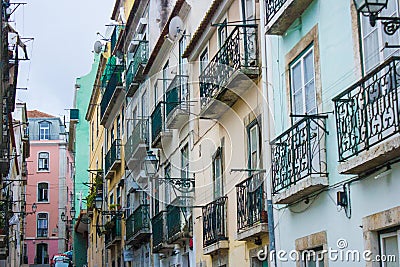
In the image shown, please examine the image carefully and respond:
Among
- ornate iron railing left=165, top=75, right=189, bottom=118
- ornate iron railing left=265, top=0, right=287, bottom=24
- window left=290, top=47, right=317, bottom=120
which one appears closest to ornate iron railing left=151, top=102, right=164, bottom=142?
ornate iron railing left=165, top=75, right=189, bottom=118

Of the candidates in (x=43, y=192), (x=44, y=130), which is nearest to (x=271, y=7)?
(x=43, y=192)

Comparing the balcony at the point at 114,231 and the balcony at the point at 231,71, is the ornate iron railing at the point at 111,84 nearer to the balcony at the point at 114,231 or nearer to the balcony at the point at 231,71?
the balcony at the point at 114,231

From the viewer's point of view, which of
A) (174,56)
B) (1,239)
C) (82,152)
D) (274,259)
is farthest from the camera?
(82,152)

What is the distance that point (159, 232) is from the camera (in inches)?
927

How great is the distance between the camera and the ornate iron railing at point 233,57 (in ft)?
50.2

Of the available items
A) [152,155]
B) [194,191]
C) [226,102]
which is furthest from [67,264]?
[226,102]

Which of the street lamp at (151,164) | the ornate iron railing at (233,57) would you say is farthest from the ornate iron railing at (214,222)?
the street lamp at (151,164)

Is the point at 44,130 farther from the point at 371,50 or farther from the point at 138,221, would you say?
the point at 371,50

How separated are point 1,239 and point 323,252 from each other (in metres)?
17.4

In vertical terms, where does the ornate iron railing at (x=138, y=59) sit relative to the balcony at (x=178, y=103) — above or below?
above

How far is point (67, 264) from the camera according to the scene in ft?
150

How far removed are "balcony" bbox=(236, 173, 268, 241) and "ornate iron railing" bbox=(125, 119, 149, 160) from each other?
37.4 ft

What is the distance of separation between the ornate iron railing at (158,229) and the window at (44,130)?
48.0 meters

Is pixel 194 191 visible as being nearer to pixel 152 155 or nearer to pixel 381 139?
pixel 152 155
